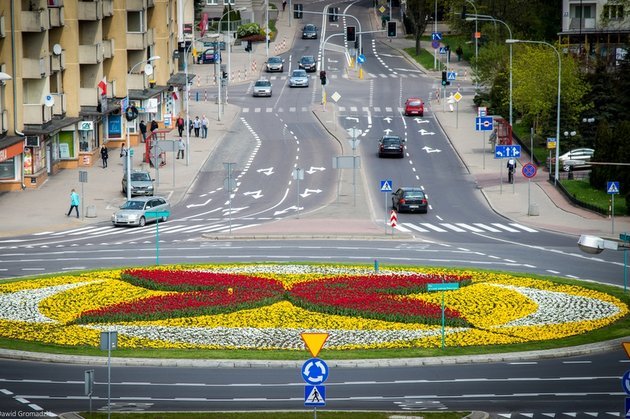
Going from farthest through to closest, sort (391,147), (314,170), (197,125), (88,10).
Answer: (197,125) < (391,147) < (88,10) < (314,170)

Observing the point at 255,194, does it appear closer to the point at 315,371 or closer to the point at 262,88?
the point at 262,88

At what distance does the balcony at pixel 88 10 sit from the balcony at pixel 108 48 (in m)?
4.11

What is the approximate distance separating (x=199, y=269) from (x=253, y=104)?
225 ft

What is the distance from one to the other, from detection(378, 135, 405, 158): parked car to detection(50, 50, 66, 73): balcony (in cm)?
2350

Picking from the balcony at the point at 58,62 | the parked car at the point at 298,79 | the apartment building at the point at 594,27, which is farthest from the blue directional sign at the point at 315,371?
the parked car at the point at 298,79

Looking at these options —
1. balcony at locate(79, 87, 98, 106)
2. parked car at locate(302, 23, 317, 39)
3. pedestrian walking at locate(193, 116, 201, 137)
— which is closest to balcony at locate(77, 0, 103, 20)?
balcony at locate(79, 87, 98, 106)

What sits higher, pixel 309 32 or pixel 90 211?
pixel 309 32

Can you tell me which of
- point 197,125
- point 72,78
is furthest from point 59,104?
point 197,125

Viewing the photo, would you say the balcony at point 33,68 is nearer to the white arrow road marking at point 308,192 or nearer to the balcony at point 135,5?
the white arrow road marking at point 308,192

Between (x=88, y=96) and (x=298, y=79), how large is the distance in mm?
38357

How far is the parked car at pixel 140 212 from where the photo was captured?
255ft

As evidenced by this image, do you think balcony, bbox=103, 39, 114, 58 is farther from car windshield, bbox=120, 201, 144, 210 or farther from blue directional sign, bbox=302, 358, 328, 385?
blue directional sign, bbox=302, 358, 328, 385

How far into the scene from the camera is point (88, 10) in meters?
101

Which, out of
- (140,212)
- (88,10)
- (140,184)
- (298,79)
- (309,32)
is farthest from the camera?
(309,32)
